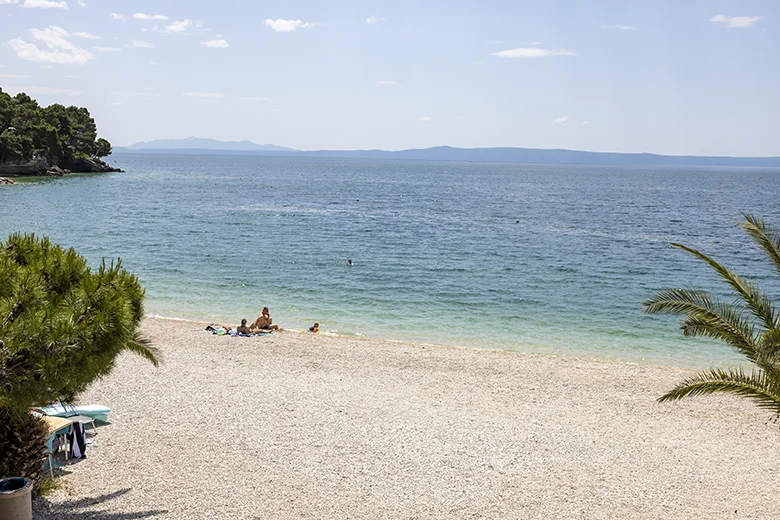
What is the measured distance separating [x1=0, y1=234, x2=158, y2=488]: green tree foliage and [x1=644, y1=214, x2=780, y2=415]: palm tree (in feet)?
24.7

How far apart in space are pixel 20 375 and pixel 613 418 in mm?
11614

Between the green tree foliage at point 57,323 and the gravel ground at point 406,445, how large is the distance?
2.97m

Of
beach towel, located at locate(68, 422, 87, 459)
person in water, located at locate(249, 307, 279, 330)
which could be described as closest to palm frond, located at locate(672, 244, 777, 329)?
beach towel, located at locate(68, 422, 87, 459)

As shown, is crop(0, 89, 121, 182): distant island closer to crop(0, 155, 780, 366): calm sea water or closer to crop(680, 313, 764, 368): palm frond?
crop(0, 155, 780, 366): calm sea water

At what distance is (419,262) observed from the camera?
37906mm

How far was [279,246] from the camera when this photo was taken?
141 ft

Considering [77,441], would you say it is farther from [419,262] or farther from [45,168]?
[45,168]

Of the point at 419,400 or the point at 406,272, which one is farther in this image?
the point at 406,272

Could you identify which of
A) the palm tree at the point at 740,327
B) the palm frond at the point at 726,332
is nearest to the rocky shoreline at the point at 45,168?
the palm tree at the point at 740,327

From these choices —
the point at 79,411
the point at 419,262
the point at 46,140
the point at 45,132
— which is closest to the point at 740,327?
the point at 79,411

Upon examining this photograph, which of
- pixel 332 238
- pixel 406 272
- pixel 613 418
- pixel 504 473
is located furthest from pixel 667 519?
pixel 332 238

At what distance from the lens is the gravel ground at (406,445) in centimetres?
1010

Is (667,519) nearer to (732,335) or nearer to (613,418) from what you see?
(732,335)

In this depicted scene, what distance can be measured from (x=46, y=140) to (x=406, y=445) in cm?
9492
